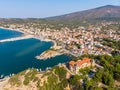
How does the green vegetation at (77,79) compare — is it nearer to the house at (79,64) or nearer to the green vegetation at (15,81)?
the green vegetation at (15,81)

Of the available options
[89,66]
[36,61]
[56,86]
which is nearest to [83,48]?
[36,61]

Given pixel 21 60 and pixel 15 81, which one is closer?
pixel 15 81

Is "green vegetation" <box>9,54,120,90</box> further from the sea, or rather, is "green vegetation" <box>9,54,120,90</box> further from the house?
the sea

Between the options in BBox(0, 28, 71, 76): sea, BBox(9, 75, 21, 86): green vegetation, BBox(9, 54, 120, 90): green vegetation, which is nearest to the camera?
BBox(9, 54, 120, 90): green vegetation

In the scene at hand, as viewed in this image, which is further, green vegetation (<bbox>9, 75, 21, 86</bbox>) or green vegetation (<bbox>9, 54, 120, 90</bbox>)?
green vegetation (<bbox>9, 75, 21, 86</bbox>)

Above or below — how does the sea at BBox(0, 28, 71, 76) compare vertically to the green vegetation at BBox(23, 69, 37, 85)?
below

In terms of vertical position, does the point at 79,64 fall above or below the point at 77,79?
above

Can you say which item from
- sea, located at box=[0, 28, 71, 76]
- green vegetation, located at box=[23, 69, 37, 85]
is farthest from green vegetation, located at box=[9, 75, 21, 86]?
sea, located at box=[0, 28, 71, 76]

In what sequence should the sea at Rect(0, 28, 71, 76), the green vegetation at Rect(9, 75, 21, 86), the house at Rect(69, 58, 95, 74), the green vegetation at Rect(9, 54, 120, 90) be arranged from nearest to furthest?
the green vegetation at Rect(9, 54, 120, 90) < the green vegetation at Rect(9, 75, 21, 86) < the house at Rect(69, 58, 95, 74) < the sea at Rect(0, 28, 71, 76)

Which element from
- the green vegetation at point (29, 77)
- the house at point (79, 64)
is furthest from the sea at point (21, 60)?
the house at point (79, 64)

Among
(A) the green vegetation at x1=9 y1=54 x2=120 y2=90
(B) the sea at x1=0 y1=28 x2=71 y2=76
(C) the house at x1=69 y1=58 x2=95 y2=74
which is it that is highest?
(C) the house at x1=69 y1=58 x2=95 y2=74

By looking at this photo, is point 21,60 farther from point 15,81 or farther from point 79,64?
point 79,64

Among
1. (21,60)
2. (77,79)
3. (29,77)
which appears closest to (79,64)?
(77,79)
